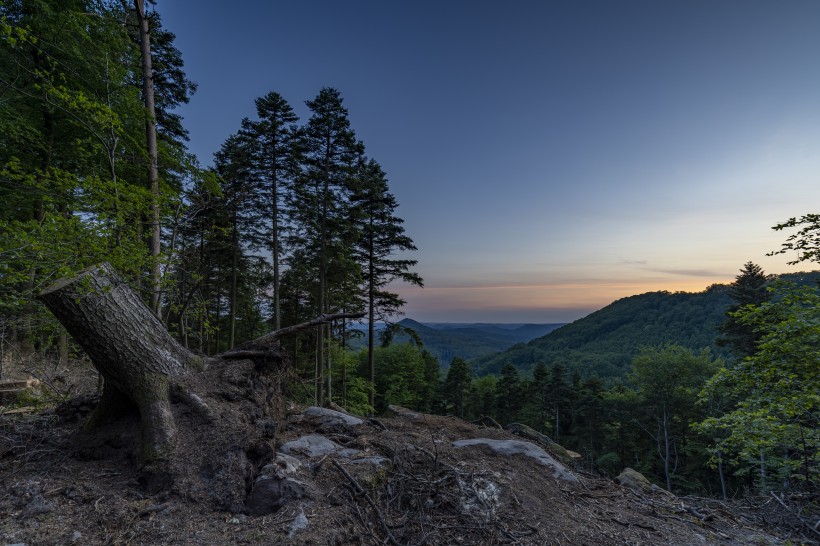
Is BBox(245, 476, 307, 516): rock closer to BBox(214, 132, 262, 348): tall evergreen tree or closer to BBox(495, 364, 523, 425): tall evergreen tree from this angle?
BBox(214, 132, 262, 348): tall evergreen tree

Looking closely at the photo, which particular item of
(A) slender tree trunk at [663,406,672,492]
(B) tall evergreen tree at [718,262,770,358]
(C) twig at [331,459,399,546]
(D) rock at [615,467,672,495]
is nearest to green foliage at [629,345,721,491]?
(A) slender tree trunk at [663,406,672,492]

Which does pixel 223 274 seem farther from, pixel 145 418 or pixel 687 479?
pixel 687 479

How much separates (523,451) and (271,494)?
3975mm

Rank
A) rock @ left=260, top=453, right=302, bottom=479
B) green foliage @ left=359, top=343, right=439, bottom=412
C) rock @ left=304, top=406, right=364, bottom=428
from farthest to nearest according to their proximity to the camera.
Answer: green foliage @ left=359, top=343, right=439, bottom=412
rock @ left=304, top=406, right=364, bottom=428
rock @ left=260, top=453, right=302, bottom=479

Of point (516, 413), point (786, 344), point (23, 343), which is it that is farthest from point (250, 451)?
point (516, 413)

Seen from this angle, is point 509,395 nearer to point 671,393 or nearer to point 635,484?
point 671,393

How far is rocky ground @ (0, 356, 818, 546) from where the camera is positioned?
2838 mm

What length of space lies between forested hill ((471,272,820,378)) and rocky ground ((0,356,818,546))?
66.4m

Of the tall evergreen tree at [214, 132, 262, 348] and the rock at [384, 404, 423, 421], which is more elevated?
the tall evergreen tree at [214, 132, 262, 348]

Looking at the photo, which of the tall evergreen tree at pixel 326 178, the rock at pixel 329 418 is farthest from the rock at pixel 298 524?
the tall evergreen tree at pixel 326 178

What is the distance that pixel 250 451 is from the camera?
3.71 m

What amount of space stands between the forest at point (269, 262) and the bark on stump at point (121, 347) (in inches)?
18.5

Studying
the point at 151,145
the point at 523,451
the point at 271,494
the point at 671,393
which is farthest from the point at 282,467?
the point at 671,393

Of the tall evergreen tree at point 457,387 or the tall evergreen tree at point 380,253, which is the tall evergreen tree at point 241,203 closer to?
the tall evergreen tree at point 380,253
